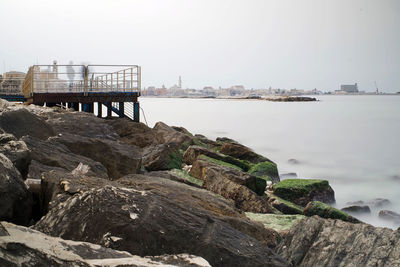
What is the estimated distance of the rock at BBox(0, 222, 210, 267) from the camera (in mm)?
2279

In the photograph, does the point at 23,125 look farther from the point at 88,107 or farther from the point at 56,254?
the point at 88,107

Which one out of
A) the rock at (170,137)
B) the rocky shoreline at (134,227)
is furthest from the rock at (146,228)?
the rock at (170,137)

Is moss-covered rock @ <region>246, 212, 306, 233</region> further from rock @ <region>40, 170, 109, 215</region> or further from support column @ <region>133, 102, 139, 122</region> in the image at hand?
support column @ <region>133, 102, 139, 122</region>

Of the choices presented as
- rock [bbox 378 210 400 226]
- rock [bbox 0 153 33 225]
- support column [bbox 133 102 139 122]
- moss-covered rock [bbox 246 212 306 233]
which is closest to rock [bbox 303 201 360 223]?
moss-covered rock [bbox 246 212 306 233]

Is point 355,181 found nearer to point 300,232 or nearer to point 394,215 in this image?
point 394,215

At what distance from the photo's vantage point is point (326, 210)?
8.41 metres

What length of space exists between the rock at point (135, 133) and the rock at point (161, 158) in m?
2.45

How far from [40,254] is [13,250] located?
0.44ft

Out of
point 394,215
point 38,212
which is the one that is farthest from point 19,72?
point 38,212

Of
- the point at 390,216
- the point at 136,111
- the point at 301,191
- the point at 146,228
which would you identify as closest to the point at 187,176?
the point at 301,191

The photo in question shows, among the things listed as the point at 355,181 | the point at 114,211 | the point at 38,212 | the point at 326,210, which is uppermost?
the point at 114,211

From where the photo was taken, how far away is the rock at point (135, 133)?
13.1 metres

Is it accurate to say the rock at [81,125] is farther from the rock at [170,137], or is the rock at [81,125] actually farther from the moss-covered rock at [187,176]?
the rock at [170,137]

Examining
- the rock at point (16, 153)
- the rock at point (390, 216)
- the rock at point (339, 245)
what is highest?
the rock at point (16, 153)
